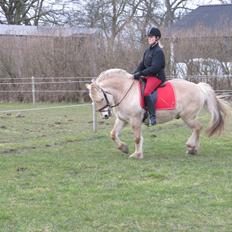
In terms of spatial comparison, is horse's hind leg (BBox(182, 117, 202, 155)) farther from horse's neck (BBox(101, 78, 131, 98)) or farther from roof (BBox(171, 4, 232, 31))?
roof (BBox(171, 4, 232, 31))

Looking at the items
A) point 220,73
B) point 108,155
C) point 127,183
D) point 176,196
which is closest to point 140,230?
point 176,196

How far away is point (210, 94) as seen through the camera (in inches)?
400

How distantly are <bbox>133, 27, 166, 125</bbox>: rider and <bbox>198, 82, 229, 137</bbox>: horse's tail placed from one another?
97 cm

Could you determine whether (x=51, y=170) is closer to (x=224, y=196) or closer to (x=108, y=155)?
(x=108, y=155)

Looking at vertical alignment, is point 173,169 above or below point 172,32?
below

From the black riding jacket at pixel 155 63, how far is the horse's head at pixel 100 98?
2.45 feet

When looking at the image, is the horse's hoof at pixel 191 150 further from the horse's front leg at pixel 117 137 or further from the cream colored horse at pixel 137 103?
the horse's front leg at pixel 117 137

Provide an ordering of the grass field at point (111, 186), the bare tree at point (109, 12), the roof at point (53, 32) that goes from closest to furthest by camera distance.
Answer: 1. the grass field at point (111, 186)
2. the roof at point (53, 32)
3. the bare tree at point (109, 12)

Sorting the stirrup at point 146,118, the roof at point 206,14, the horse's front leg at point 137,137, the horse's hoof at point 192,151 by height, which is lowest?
the horse's hoof at point 192,151

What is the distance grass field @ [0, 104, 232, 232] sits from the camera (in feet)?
18.4

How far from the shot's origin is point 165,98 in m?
9.69

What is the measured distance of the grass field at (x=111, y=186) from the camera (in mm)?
5613

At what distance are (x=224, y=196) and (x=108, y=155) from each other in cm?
361

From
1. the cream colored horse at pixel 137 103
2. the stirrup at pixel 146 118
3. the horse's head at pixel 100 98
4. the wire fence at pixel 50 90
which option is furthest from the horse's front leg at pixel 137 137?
the wire fence at pixel 50 90
